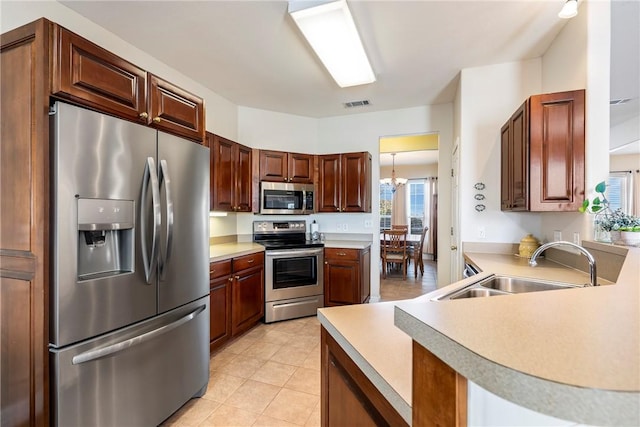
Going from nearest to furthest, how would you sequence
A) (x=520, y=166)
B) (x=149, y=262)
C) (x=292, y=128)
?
(x=149, y=262), (x=520, y=166), (x=292, y=128)

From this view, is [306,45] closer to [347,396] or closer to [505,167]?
[505,167]

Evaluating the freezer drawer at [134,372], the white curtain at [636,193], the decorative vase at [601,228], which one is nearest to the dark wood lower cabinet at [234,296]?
the freezer drawer at [134,372]

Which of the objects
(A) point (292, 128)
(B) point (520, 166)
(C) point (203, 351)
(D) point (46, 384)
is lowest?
(C) point (203, 351)

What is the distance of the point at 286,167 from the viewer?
3.92m

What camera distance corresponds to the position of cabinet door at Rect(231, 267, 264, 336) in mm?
2949

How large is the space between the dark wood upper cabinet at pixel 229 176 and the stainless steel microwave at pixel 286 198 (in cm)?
21

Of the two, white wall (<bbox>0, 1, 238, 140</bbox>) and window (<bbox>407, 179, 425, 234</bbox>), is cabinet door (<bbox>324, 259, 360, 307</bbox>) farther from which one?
window (<bbox>407, 179, 425, 234</bbox>)

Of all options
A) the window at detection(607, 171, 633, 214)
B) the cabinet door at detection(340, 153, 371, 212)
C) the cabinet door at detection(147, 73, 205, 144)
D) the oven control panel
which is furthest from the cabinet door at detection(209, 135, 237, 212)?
the window at detection(607, 171, 633, 214)

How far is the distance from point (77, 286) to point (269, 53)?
233 cm

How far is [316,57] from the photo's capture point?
2.79 meters

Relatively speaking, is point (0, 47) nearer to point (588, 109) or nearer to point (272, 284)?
point (272, 284)

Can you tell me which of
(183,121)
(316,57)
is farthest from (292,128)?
(183,121)

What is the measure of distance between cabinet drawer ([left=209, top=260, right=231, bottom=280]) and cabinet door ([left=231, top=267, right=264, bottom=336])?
144mm

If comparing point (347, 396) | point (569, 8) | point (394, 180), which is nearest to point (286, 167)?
point (569, 8)
